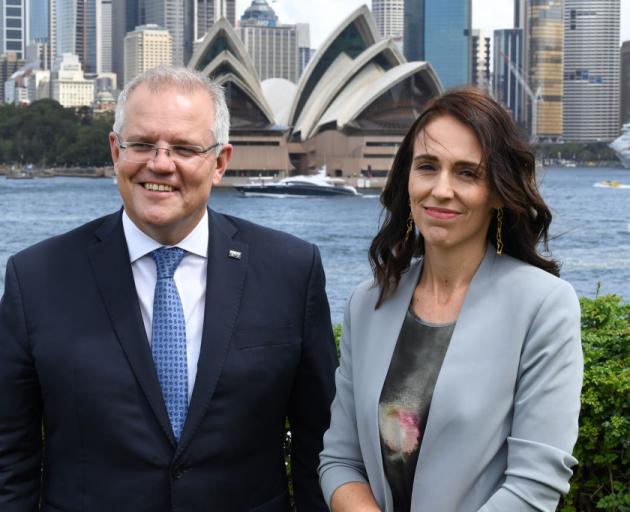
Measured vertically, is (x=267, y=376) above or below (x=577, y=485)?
above

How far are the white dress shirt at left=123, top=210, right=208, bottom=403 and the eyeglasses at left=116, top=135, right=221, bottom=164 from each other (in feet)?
0.46

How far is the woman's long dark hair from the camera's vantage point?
65.8 inches

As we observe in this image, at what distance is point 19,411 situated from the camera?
1.92 meters

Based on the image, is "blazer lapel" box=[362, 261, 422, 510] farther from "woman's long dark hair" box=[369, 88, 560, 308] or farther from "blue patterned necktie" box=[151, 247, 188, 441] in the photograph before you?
"blue patterned necktie" box=[151, 247, 188, 441]

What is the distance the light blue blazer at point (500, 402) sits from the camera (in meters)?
1.57

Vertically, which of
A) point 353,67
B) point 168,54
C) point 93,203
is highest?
point 168,54

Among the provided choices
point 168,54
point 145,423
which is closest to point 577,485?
point 145,423

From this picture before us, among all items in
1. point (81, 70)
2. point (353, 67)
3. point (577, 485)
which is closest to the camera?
point (577, 485)

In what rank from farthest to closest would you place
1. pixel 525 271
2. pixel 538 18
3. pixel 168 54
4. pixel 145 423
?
pixel 168 54
pixel 538 18
pixel 145 423
pixel 525 271

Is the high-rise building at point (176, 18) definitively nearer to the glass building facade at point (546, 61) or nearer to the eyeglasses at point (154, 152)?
the glass building facade at point (546, 61)

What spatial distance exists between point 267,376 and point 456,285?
0.40 metres

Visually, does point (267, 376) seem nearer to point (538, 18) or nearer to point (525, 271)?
point (525, 271)

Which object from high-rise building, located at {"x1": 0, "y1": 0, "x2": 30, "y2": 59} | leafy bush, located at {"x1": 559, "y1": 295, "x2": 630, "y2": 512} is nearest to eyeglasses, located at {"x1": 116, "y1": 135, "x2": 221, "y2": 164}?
leafy bush, located at {"x1": 559, "y1": 295, "x2": 630, "y2": 512}

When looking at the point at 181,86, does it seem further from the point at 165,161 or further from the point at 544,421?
the point at 544,421
